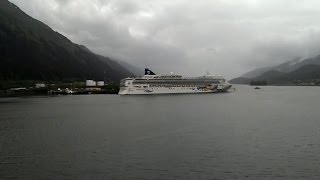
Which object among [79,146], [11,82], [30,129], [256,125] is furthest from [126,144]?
[11,82]

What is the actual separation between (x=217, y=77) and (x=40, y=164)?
113866mm

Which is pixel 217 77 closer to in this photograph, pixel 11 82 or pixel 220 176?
pixel 11 82

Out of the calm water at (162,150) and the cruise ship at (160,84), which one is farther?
the cruise ship at (160,84)

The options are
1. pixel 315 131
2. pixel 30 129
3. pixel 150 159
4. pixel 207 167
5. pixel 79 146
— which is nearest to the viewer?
pixel 207 167

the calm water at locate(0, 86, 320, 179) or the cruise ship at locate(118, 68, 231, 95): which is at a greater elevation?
the cruise ship at locate(118, 68, 231, 95)

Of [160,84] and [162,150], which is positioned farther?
[160,84]

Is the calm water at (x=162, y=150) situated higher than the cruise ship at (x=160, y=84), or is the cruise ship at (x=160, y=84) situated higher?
the cruise ship at (x=160, y=84)

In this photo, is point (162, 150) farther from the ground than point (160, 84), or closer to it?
closer to it

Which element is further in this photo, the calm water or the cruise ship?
the cruise ship

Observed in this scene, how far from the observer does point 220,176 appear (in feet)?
68.3

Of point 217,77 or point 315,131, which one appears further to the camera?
point 217,77

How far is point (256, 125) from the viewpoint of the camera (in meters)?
41.2

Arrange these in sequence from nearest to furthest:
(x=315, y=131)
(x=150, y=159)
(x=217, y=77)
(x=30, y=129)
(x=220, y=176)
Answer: (x=220, y=176)
(x=150, y=159)
(x=315, y=131)
(x=30, y=129)
(x=217, y=77)

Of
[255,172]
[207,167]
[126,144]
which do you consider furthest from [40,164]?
[255,172]
